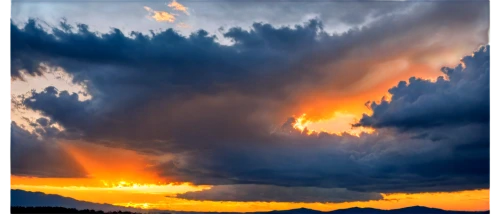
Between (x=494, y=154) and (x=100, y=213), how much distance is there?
6930 cm

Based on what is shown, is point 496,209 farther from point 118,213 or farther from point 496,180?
point 118,213

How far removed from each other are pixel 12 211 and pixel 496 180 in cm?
7891

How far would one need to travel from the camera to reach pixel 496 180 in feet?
142

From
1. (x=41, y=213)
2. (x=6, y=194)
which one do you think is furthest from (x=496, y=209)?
(x=41, y=213)

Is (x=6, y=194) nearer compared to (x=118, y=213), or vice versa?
(x=6, y=194)

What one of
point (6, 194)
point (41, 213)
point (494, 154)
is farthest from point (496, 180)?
point (41, 213)

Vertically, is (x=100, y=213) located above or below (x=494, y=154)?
below

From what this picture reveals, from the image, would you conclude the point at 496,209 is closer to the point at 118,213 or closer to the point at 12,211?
the point at 118,213

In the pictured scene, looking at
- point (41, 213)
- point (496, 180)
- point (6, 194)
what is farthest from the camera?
point (41, 213)

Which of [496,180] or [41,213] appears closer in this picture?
[496,180]

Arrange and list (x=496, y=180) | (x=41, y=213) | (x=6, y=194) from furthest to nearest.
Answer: (x=41, y=213) → (x=6, y=194) → (x=496, y=180)

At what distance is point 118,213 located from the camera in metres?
95.1

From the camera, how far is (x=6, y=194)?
53812mm

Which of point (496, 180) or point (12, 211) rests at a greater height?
point (496, 180)
